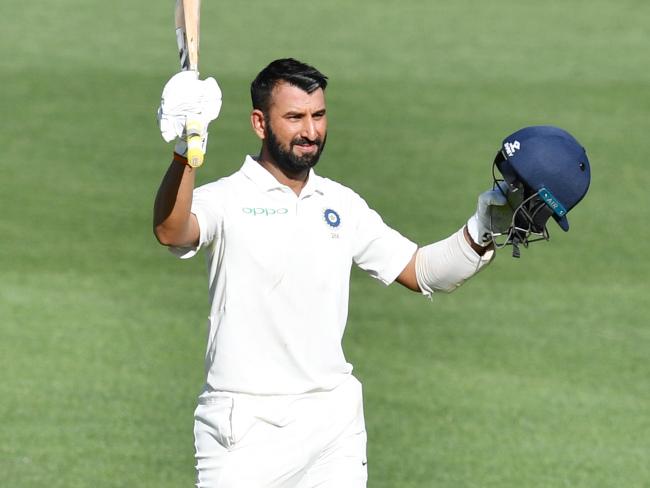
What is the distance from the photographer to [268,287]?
5793 millimetres

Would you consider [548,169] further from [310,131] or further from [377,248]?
[310,131]

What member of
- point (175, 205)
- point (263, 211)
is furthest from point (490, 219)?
point (175, 205)

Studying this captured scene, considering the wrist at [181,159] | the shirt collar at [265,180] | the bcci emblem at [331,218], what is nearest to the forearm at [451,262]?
the bcci emblem at [331,218]

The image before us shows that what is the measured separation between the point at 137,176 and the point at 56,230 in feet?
6.13

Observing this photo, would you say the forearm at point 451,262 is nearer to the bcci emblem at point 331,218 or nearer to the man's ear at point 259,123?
the bcci emblem at point 331,218

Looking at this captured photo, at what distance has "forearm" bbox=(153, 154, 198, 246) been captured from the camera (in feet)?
17.8

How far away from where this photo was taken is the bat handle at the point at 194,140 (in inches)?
206

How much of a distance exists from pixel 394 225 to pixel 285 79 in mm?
9098

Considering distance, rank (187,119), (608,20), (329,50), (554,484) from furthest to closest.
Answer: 1. (608,20)
2. (329,50)
3. (554,484)
4. (187,119)

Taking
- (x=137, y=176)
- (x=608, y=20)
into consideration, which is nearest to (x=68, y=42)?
(x=137, y=176)

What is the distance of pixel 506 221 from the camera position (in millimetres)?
6230

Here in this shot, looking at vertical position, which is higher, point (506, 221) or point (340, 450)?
point (506, 221)

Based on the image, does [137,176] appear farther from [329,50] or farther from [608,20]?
[608,20]

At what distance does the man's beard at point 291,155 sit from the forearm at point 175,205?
1.85 feet
